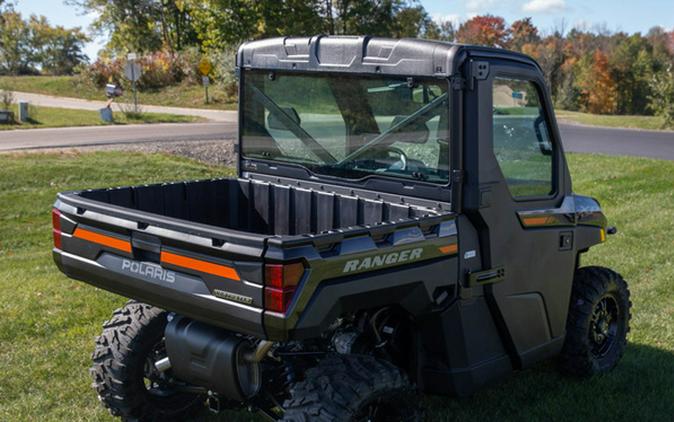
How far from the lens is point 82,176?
491 inches

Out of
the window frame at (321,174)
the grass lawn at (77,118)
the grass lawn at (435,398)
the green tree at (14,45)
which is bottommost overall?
the grass lawn at (435,398)

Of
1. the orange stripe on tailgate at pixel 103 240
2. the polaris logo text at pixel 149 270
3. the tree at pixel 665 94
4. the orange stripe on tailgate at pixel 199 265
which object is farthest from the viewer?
the tree at pixel 665 94

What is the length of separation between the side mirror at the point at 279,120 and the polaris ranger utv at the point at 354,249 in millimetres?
12

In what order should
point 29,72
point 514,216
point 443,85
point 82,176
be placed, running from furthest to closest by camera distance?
point 29,72 → point 82,176 → point 514,216 → point 443,85

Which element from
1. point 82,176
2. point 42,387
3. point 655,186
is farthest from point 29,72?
point 42,387

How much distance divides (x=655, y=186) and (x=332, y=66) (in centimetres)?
994

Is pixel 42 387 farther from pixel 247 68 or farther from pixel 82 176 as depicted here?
pixel 82 176

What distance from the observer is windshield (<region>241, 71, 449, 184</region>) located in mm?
3922

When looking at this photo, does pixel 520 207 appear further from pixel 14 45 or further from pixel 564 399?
pixel 14 45

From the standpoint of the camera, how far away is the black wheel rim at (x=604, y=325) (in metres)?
4.95

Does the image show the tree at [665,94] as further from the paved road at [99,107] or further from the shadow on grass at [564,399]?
the shadow on grass at [564,399]

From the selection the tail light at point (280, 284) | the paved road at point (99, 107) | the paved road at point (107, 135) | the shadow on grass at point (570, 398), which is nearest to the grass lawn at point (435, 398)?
the shadow on grass at point (570, 398)

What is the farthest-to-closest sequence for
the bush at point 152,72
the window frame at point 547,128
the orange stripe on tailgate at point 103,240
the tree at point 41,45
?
the tree at point 41,45
the bush at point 152,72
the window frame at point 547,128
the orange stripe on tailgate at point 103,240

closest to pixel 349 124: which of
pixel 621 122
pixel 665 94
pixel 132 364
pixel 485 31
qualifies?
pixel 132 364
